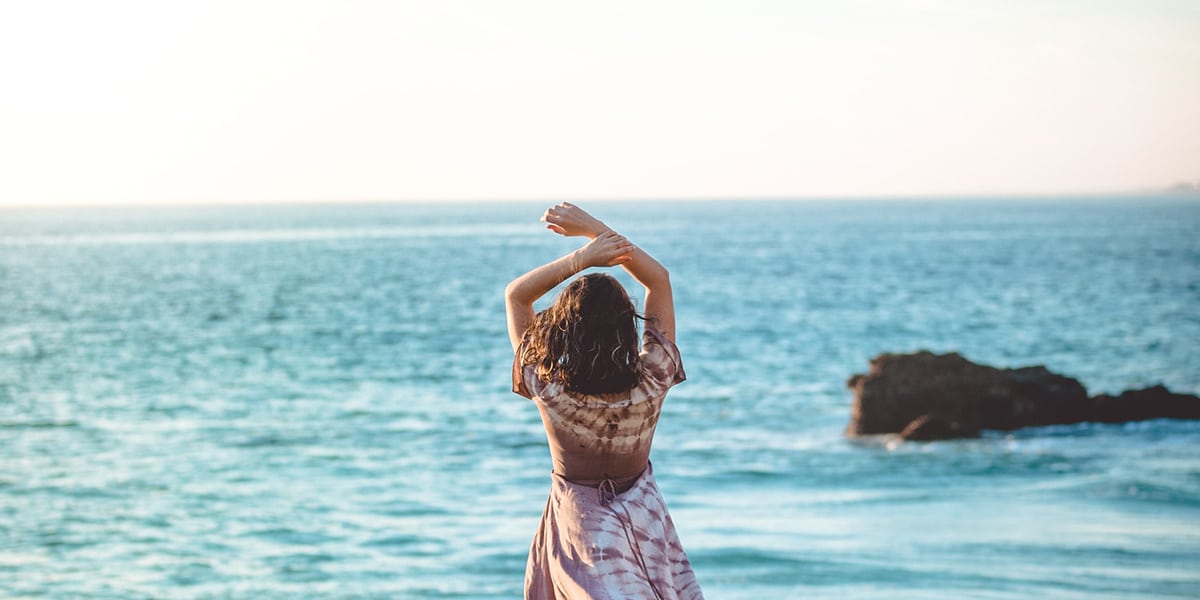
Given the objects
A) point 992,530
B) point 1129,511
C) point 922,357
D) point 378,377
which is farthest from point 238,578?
point 378,377

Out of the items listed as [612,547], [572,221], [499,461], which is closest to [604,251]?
[572,221]

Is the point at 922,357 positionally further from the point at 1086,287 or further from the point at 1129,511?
the point at 1086,287

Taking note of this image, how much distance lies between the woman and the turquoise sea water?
686 centimetres

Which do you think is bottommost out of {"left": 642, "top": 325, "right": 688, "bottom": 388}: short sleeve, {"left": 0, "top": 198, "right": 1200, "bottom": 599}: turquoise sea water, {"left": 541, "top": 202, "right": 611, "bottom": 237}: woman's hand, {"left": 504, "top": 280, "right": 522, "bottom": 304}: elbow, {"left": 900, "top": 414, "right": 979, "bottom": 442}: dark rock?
{"left": 0, "top": 198, "right": 1200, "bottom": 599}: turquoise sea water

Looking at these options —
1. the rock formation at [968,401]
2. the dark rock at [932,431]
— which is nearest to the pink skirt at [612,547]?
the dark rock at [932,431]

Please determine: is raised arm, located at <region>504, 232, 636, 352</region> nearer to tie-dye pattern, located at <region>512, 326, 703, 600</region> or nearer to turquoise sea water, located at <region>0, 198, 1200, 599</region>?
tie-dye pattern, located at <region>512, 326, 703, 600</region>

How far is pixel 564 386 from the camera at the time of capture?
3.61 meters

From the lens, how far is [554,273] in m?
3.79

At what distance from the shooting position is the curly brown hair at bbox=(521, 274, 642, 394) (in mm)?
3562

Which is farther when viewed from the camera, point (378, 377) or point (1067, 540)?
point (378, 377)

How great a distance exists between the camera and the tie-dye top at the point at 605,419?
11.8 ft

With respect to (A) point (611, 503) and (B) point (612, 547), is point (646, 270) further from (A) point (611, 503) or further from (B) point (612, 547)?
(B) point (612, 547)

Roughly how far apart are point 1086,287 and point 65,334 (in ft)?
121

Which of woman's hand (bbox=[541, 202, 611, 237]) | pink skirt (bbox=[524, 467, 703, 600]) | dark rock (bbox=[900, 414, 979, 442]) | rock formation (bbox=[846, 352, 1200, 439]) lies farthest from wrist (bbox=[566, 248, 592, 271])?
rock formation (bbox=[846, 352, 1200, 439])
